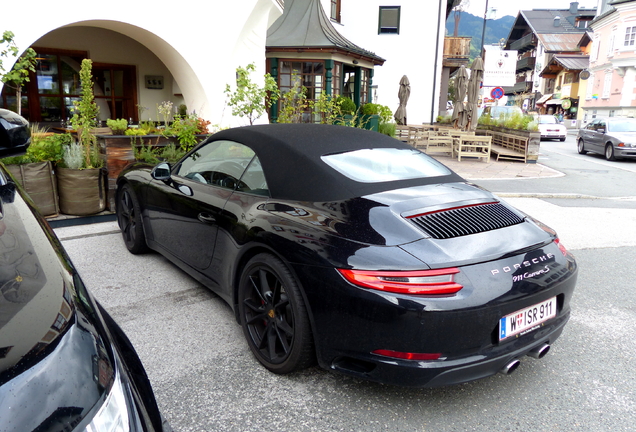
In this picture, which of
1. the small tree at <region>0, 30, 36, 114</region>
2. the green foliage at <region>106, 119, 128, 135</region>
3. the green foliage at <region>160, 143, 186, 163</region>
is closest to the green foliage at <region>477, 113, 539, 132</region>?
the green foliage at <region>160, 143, 186, 163</region>

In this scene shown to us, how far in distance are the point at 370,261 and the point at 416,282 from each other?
0.80 feet

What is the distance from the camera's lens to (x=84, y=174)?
6.45 meters

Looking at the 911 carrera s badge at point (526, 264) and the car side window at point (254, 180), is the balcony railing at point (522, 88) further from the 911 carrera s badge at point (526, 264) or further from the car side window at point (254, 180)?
the 911 carrera s badge at point (526, 264)

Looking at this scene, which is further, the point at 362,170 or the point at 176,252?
the point at 176,252

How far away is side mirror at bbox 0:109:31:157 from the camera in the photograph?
2.26 m

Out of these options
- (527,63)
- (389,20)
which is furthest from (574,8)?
(389,20)

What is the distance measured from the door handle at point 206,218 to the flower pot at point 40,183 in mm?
3537

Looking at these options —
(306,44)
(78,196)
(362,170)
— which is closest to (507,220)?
(362,170)

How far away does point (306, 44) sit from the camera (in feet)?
54.9

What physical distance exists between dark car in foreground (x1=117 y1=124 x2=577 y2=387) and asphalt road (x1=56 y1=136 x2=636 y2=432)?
248 millimetres

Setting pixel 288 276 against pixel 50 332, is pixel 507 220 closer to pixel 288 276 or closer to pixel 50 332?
pixel 288 276

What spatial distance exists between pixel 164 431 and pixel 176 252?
2.75 meters

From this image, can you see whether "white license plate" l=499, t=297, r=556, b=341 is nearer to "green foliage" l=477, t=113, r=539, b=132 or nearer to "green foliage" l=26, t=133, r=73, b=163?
"green foliage" l=26, t=133, r=73, b=163

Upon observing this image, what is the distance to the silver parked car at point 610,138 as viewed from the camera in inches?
693
